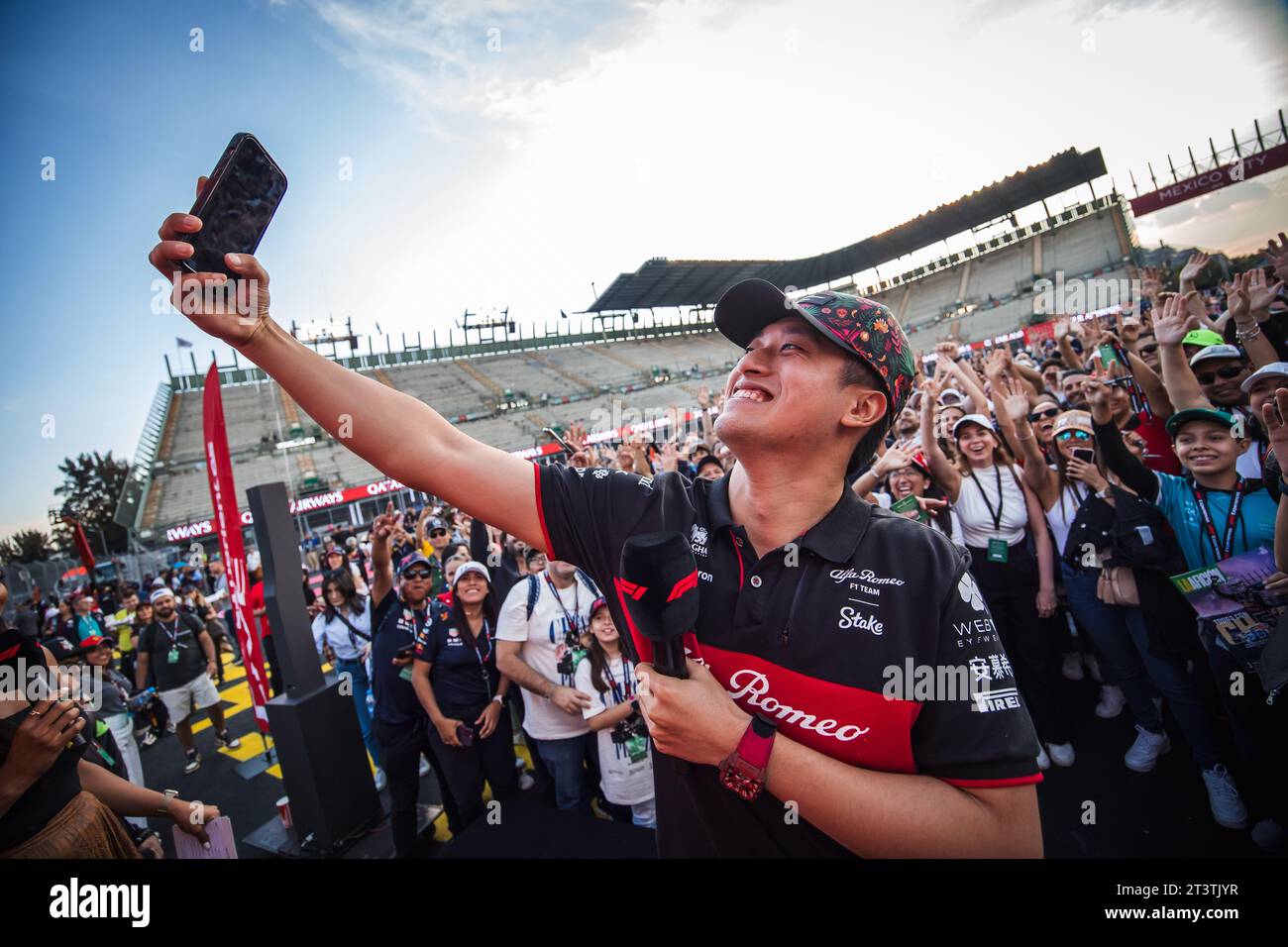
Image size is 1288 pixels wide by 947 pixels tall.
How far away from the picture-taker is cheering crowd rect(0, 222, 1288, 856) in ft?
3.67

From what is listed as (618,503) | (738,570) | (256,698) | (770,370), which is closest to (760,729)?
(738,570)

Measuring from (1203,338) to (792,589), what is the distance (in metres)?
5.33

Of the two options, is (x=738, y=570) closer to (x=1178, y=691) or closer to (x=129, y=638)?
(x=1178, y=691)

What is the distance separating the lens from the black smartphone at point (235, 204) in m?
1.10

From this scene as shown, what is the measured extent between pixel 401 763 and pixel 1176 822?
4.99m

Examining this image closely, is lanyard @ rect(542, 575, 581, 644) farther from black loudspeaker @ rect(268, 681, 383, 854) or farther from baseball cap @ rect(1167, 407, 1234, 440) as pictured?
baseball cap @ rect(1167, 407, 1234, 440)

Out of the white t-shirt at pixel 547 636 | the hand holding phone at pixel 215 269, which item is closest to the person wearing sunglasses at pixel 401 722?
the white t-shirt at pixel 547 636

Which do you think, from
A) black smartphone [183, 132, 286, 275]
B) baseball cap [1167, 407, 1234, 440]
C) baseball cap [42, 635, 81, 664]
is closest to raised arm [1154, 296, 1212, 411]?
baseball cap [1167, 407, 1234, 440]

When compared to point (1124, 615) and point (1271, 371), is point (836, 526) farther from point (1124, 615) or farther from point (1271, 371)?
point (1124, 615)

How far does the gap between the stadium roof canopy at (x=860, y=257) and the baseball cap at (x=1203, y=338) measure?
32.4 meters

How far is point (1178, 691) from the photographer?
3174 mm

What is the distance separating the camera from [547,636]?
141 inches

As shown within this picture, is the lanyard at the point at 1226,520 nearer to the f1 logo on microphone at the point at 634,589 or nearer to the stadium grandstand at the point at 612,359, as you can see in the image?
the f1 logo on microphone at the point at 634,589
